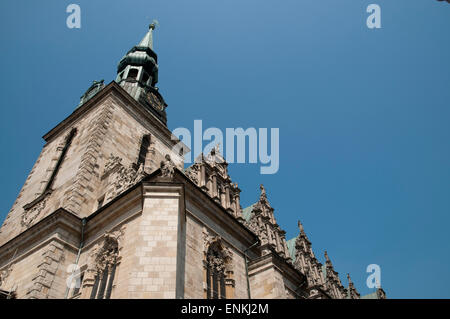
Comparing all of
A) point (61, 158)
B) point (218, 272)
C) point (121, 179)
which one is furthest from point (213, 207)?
point (61, 158)

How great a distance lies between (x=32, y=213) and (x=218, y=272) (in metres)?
11.3

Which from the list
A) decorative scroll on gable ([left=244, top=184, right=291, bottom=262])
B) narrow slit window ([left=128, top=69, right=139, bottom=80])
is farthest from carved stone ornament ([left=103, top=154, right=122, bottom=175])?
narrow slit window ([left=128, top=69, right=139, bottom=80])

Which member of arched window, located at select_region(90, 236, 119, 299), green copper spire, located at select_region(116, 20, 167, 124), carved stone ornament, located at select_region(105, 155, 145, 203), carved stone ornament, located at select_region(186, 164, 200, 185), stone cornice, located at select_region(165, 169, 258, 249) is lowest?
arched window, located at select_region(90, 236, 119, 299)

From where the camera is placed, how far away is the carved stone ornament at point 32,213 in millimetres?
19344

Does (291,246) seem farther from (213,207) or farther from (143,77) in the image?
(143,77)

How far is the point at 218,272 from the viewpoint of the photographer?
15.2 metres

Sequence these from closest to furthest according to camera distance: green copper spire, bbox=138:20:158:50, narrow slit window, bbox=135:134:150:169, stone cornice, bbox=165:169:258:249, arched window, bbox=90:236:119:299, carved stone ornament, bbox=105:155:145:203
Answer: arched window, bbox=90:236:119:299 < stone cornice, bbox=165:169:258:249 < carved stone ornament, bbox=105:155:145:203 < narrow slit window, bbox=135:134:150:169 < green copper spire, bbox=138:20:158:50

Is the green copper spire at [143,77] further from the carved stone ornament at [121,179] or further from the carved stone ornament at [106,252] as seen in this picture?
the carved stone ornament at [106,252]

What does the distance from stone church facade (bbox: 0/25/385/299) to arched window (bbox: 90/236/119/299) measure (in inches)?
1.8

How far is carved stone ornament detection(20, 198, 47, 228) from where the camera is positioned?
19344 mm

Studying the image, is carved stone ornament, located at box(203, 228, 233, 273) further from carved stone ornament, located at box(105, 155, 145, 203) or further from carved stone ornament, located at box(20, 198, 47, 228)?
carved stone ornament, located at box(20, 198, 47, 228)

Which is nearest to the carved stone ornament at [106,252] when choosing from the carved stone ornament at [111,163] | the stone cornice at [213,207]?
the stone cornice at [213,207]

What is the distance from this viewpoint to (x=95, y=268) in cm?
1452
